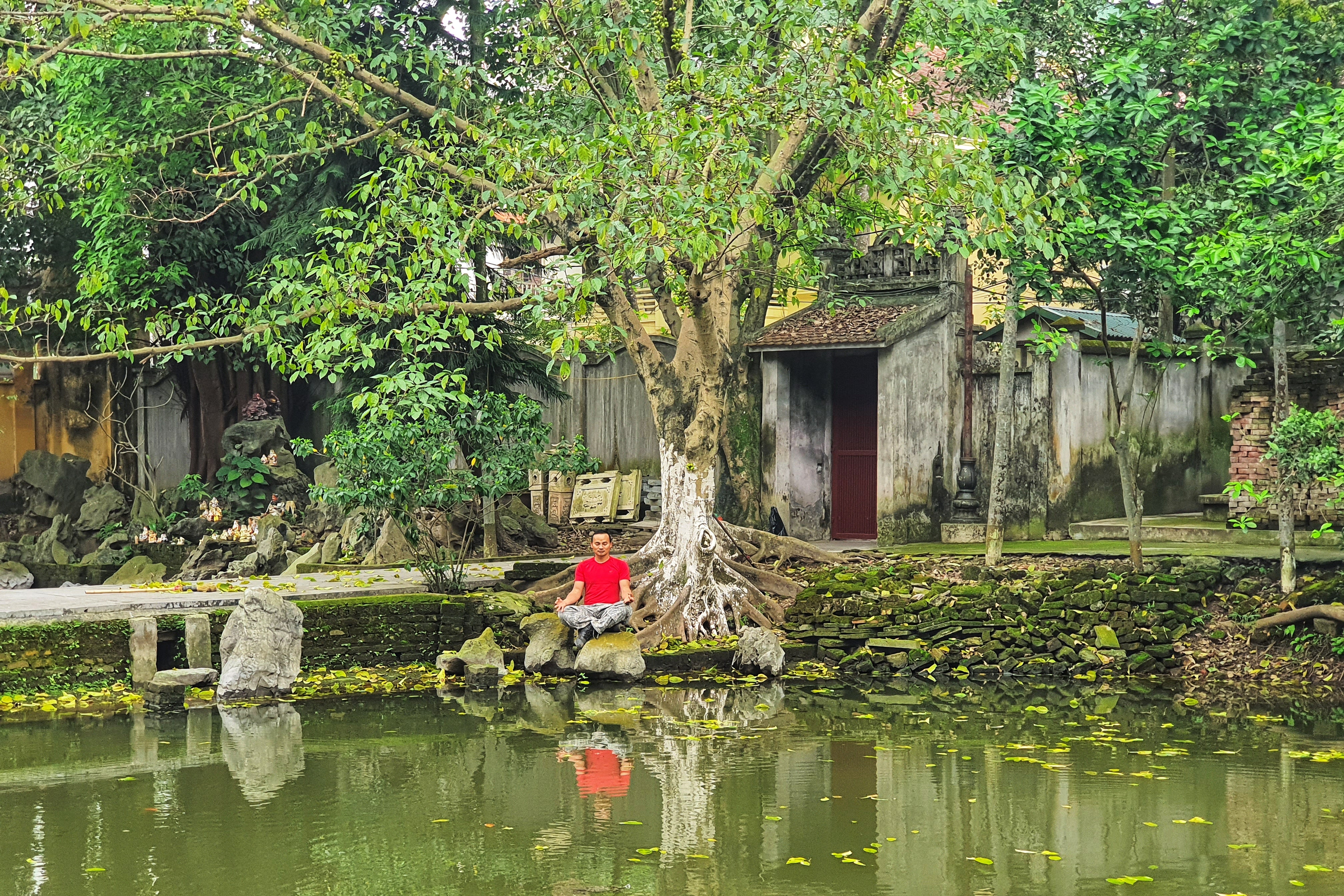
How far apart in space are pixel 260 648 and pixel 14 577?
8.26 m

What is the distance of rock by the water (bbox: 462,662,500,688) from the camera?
12.9 metres

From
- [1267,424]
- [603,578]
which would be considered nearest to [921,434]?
[1267,424]

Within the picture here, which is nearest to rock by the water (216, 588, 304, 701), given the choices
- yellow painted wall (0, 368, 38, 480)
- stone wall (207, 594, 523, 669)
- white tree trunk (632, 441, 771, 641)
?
stone wall (207, 594, 523, 669)

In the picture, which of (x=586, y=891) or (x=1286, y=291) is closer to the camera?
(x=586, y=891)

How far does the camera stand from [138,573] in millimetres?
18453

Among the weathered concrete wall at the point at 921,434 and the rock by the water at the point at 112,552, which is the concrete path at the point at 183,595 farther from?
the weathered concrete wall at the point at 921,434

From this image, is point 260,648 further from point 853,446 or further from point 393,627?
point 853,446

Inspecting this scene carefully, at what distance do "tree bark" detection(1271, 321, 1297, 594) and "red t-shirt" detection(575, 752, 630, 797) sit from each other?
272 inches

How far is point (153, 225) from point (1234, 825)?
16.2 meters

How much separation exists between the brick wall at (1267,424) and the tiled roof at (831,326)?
444cm

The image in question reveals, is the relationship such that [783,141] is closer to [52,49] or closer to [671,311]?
[671,311]

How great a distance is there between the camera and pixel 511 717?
36.6 ft

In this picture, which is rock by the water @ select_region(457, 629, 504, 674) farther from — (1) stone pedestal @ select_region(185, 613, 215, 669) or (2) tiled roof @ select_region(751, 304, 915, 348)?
(2) tiled roof @ select_region(751, 304, 915, 348)

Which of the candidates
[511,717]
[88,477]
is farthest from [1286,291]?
[88,477]
